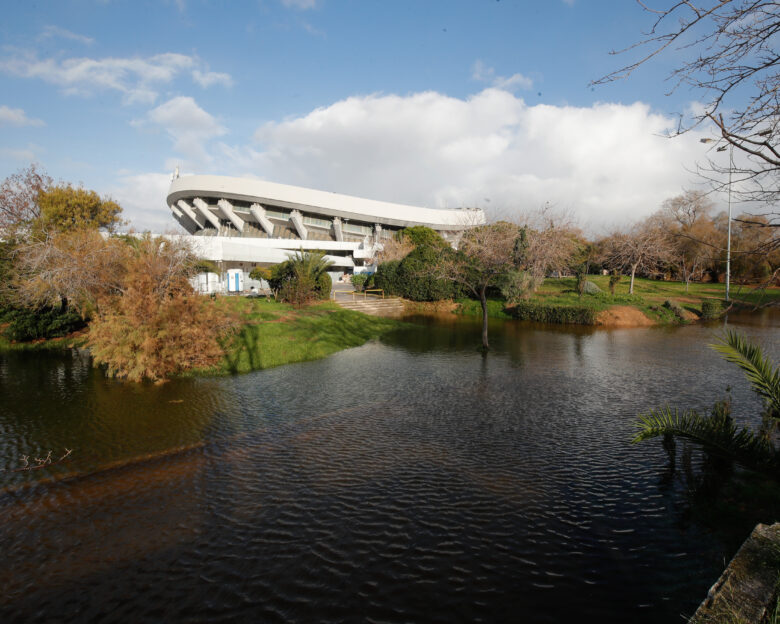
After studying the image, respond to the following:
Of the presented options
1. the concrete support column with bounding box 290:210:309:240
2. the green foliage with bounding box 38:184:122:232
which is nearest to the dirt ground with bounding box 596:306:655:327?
the green foliage with bounding box 38:184:122:232

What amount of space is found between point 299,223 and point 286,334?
182ft

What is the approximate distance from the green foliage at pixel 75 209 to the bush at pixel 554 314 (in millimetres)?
27738

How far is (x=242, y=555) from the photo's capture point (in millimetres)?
4719

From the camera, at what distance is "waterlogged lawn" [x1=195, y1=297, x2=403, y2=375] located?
14266 mm

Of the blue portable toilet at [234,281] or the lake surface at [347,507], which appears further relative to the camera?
the blue portable toilet at [234,281]

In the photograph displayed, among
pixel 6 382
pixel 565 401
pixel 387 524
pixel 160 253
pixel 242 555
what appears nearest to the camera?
pixel 242 555

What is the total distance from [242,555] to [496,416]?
19.6ft

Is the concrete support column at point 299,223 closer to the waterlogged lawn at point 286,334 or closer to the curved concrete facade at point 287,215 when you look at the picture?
the curved concrete facade at point 287,215

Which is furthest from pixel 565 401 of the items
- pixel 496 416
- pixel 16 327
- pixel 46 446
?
pixel 16 327

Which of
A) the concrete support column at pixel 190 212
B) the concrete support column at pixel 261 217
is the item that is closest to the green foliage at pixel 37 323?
the concrete support column at pixel 261 217

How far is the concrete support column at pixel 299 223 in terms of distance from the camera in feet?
226

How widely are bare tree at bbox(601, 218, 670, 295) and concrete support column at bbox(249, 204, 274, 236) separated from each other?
153 feet

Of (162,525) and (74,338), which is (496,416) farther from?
(74,338)

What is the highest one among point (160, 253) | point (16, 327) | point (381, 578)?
point (160, 253)
